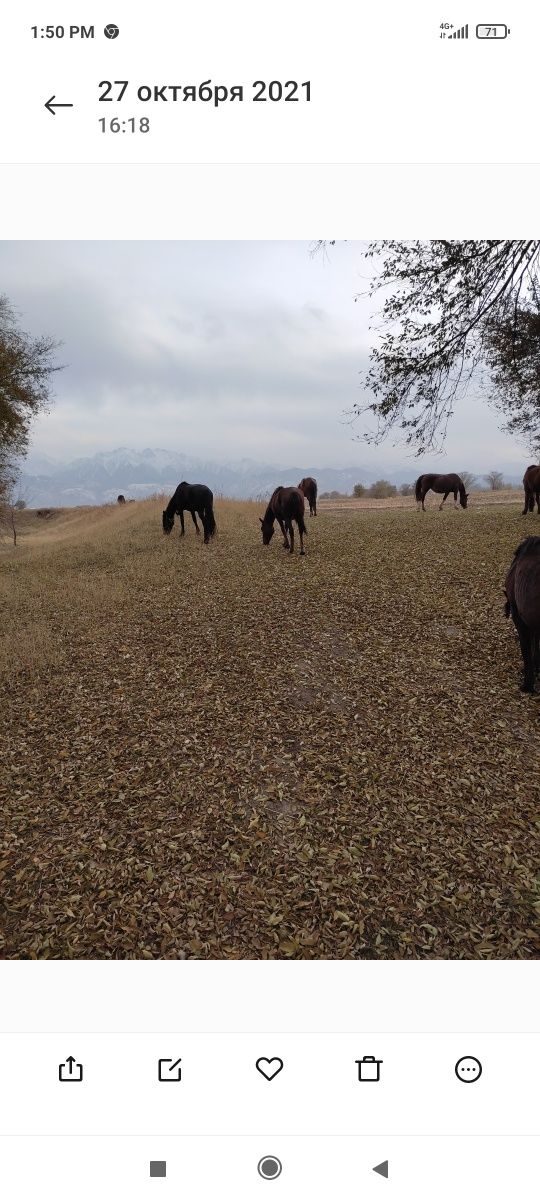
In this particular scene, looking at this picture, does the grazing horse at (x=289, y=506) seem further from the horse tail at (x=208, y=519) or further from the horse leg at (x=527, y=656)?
the horse leg at (x=527, y=656)

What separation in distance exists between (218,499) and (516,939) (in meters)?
34.1

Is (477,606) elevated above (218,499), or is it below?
below

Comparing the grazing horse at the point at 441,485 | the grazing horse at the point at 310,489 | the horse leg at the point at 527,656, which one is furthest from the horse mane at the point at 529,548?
the grazing horse at the point at 310,489

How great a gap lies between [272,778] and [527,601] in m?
4.51

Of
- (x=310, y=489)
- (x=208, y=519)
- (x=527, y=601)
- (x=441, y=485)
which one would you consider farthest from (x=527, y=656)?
(x=310, y=489)

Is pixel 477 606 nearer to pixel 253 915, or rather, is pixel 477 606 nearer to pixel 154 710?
pixel 154 710

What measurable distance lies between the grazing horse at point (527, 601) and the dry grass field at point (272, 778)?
0.47 metres

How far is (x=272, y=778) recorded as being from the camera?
6031mm

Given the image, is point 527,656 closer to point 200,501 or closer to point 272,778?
point 272,778

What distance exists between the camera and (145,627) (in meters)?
10.8

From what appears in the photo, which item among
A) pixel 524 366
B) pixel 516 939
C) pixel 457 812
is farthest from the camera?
pixel 524 366
